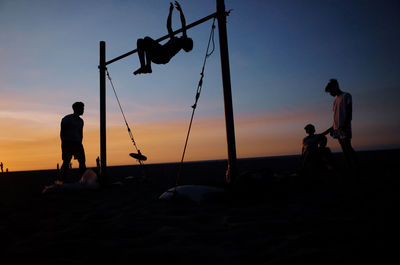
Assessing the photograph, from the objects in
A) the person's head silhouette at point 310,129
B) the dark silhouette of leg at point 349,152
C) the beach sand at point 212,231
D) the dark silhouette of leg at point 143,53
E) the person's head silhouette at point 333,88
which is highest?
the dark silhouette of leg at point 143,53

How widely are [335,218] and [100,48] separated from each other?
7.63 metres

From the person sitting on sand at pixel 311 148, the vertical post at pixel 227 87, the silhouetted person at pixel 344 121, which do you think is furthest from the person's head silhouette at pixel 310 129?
the vertical post at pixel 227 87

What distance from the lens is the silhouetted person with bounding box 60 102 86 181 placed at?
6.16 meters

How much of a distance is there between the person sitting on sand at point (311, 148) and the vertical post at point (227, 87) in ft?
8.74

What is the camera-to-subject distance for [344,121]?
5047 mm

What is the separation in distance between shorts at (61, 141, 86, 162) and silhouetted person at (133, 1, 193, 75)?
8.56ft

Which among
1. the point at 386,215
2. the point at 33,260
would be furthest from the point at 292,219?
the point at 33,260

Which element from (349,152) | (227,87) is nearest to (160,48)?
(227,87)

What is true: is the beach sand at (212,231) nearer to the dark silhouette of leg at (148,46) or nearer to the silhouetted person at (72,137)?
the silhouetted person at (72,137)

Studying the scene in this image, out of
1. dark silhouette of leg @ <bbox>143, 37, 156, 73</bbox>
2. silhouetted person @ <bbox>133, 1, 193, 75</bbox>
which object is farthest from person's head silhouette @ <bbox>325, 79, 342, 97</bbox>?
dark silhouette of leg @ <bbox>143, 37, 156, 73</bbox>

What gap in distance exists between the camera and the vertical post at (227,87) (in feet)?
16.6

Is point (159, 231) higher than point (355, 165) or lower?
lower

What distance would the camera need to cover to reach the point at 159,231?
2.43 meters

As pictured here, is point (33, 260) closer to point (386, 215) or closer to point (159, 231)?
point (159, 231)
